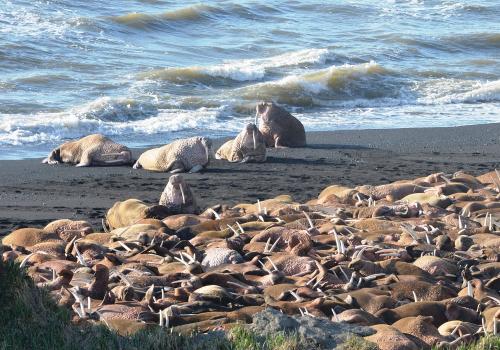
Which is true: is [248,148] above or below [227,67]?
below

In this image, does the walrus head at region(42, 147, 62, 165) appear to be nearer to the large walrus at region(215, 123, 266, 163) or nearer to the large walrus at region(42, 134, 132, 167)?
the large walrus at region(42, 134, 132, 167)

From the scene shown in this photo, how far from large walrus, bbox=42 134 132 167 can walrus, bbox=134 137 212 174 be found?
12.8 inches

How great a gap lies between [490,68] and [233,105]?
7.96 meters

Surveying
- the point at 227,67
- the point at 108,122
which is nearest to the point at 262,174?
the point at 108,122

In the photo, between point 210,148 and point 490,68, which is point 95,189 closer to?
point 210,148

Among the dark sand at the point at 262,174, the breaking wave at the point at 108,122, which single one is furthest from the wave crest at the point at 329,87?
the dark sand at the point at 262,174

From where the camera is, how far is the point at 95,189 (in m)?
11.9

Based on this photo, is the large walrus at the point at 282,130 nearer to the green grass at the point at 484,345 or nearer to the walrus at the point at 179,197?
the walrus at the point at 179,197

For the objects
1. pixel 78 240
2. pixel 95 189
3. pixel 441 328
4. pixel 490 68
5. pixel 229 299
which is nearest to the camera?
pixel 441 328

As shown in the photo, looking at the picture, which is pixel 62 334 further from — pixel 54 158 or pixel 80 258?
pixel 54 158

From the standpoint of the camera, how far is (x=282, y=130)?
48.4 ft

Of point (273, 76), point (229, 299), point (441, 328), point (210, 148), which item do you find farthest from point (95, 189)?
point (273, 76)

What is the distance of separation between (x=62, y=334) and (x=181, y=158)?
26.2ft

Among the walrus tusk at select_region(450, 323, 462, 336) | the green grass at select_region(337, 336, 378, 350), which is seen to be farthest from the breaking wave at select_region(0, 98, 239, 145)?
the green grass at select_region(337, 336, 378, 350)
